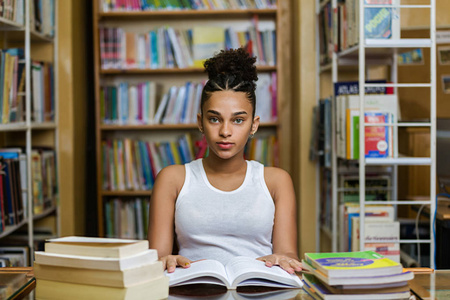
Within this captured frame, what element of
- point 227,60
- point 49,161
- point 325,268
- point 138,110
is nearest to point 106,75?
point 138,110

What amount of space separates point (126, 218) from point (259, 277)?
280 cm

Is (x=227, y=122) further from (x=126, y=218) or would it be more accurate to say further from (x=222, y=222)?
(x=126, y=218)

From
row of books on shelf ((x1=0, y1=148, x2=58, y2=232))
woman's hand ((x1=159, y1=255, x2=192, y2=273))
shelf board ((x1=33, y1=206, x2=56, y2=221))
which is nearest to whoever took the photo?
woman's hand ((x1=159, y1=255, x2=192, y2=273))

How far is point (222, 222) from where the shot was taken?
1.73 metres

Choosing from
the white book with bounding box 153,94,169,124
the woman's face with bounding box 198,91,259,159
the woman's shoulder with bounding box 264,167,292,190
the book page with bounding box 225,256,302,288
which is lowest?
the book page with bounding box 225,256,302,288

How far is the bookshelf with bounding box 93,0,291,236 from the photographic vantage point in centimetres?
377

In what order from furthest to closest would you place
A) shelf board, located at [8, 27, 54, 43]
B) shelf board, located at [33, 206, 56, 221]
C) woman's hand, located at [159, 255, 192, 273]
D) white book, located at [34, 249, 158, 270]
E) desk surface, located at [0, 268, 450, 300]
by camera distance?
shelf board, located at [33, 206, 56, 221], shelf board, located at [8, 27, 54, 43], woman's hand, located at [159, 255, 192, 273], desk surface, located at [0, 268, 450, 300], white book, located at [34, 249, 158, 270]

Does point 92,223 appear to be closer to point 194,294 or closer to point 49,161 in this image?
point 49,161

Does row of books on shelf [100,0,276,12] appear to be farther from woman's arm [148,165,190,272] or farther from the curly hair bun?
woman's arm [148,165,190,272]

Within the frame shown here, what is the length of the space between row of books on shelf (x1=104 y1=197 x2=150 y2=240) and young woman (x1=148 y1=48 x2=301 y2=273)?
7.01ft

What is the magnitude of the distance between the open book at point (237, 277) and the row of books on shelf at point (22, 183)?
1.55 metres

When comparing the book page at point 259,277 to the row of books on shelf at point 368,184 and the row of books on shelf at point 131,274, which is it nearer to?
the row of books on shelf at point 131,274

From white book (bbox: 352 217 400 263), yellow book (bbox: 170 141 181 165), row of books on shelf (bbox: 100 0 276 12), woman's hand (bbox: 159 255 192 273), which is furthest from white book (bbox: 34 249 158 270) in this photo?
row of books on shelf (bbox: 100 0 276 12)

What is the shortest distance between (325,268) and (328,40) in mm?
2251
